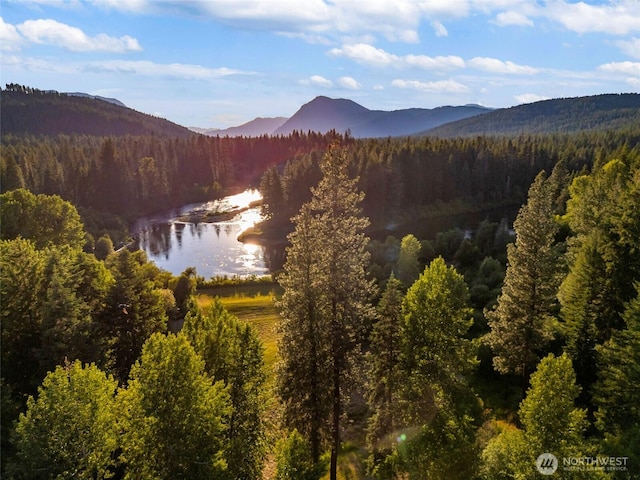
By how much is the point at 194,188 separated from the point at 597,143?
149 m

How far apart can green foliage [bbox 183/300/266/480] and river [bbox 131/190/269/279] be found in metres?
48.3

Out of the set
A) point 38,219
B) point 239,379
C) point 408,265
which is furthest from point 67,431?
point 38,219

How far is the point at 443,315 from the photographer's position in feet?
71.2

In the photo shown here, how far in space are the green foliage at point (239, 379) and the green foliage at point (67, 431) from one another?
4504mm

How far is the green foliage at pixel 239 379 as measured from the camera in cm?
1944

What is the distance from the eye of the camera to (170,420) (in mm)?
16219

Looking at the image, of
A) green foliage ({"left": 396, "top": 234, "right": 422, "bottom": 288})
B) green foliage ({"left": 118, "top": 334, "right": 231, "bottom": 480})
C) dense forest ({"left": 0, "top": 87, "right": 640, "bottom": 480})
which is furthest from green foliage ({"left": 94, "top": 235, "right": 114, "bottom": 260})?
green foliage ({"left": 118, "top": 334, "right": 231, "bottom": 480})

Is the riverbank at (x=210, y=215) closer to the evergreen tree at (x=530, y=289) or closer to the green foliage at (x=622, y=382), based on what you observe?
the evergreen tree at (x=530, y=289)

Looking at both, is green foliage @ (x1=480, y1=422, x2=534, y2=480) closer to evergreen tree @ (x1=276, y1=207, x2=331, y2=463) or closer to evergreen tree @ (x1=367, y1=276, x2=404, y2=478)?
evergreen tree @ (x1=367, y1=276, x2=404, y2=478)

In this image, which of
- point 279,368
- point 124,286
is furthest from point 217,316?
point 124,286

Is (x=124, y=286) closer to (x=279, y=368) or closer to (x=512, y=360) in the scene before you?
(x=279, y=368)

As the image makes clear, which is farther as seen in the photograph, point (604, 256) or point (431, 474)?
point (604, 256)

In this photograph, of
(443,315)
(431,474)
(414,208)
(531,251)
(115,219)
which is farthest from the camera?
(414,208)

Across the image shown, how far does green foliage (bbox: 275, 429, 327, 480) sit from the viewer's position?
17.3m
